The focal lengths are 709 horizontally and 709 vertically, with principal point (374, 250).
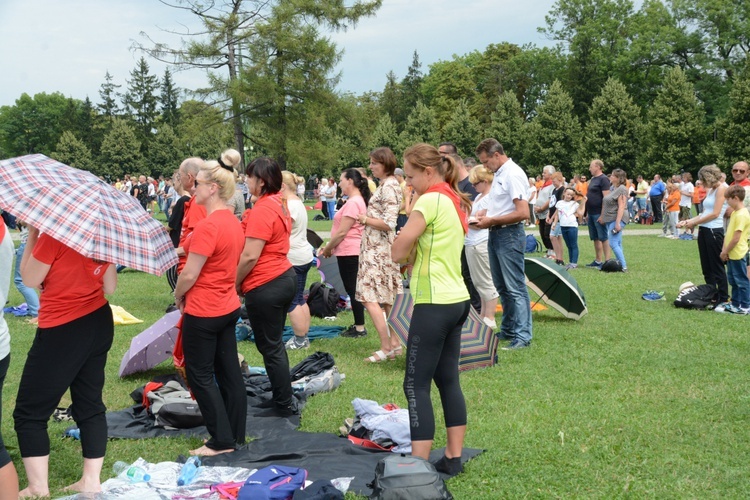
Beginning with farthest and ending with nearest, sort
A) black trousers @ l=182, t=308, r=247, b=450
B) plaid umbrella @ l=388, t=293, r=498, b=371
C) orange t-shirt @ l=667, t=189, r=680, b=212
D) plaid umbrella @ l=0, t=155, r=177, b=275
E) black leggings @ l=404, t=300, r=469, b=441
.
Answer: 1. orange t-shirt @ l=667, t=189, r=680, b=212
2. plaid umbrella @ l=388, t=293, r=498, b=371
3. black trousers @ l=182, t=308, r=247, b=450
4. black leggings @ l=404, t=300, r=469, b=441
5. plaid umbrella @ l=0, t=155, r=177, b=275

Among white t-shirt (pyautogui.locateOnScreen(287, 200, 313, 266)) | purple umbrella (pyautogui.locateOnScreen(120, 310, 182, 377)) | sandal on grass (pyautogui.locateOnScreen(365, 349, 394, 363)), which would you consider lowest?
sandal on grass (pyautogui.locateOnScreen(365, 349, 394, 363))

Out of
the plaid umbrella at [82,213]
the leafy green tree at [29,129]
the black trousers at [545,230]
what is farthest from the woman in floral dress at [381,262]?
the leafy green tree at [29,129]

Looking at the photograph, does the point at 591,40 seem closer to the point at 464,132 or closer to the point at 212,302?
the point at 464,132

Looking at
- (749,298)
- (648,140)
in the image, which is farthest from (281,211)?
(648,140)

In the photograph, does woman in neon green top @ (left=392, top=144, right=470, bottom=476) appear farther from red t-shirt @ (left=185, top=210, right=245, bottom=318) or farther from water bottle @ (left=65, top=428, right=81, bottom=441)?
water bottle @ (left=65, top=428, right=81, bottom=441)

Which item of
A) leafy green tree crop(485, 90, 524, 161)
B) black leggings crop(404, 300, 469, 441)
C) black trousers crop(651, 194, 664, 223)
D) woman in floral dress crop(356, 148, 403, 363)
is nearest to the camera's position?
black leggings crop(404, 300, 469, 441)

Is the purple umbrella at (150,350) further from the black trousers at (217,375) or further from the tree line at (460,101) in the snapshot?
the tree line at (460,101)

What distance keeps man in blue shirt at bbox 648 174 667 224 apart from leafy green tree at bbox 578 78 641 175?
19.1 metres

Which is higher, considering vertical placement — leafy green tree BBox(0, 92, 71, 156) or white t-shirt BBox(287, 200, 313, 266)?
leafy green tree BBox(0, 92, 71, 156)

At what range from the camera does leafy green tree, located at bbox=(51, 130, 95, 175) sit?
2844 inches

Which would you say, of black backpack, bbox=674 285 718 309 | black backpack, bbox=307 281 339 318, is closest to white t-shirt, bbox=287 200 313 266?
black backpack, bbox=307 281 339 318

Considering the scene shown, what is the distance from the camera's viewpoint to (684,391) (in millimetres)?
6070

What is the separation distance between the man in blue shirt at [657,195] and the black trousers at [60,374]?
25033 mm

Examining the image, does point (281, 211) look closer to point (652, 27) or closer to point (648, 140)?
point (648, 140)
